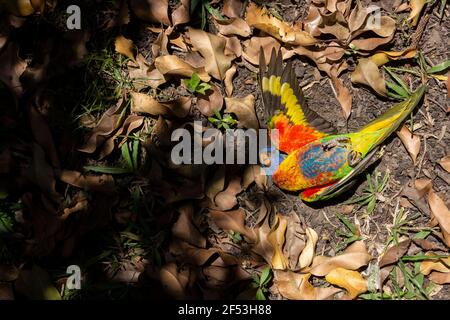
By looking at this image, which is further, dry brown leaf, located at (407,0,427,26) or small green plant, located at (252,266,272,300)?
dry brown leaf, located at (407,0,427,26)

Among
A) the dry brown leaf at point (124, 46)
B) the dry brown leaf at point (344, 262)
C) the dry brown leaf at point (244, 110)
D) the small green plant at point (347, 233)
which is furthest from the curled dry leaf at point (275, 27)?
the dry brown leaf at point (344, 262)

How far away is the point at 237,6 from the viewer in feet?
9.18

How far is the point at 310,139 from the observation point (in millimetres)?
2635

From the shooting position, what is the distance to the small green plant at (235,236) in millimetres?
2629

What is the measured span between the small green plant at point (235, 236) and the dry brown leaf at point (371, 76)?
2.83 ft

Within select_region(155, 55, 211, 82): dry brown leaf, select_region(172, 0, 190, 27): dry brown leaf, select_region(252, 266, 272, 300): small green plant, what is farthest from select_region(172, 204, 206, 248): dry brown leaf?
select_region(172, 0, 190, 27): dry brown leaf

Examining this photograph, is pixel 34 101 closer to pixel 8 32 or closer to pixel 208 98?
pixel 8 32

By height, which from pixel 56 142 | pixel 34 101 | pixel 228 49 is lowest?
pixel 56 142

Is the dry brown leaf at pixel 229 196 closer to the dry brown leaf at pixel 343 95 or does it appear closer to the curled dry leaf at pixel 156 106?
the curled dry leaf at pixel 156 106

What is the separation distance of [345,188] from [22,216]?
137cm

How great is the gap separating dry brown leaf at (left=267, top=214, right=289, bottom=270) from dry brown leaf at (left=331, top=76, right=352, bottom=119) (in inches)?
21.9

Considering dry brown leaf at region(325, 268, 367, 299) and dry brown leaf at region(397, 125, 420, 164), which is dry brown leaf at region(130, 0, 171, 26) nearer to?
dry brown leaf at region(397, 125, 420, 164)

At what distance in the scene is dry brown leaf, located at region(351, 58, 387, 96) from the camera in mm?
2680

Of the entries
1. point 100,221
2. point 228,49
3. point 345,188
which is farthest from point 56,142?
point 345,188
